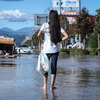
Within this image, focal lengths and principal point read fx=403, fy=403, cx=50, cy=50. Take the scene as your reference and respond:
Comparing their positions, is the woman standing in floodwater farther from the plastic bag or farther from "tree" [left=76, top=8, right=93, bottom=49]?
"tree" [left=76, top=8, right=93, bottom=49]

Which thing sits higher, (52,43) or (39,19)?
(39,19)

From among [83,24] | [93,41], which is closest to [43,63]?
[83,24]

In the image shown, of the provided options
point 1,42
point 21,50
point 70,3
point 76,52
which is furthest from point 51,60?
point 70,3

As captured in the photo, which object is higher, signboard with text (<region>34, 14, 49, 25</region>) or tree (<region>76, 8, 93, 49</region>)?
signboard with text (<region>34, 14, 49, 25</region>)

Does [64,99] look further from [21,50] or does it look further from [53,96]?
[21,50]

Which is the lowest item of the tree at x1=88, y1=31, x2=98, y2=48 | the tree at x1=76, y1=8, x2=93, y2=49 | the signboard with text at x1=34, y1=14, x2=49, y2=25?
the tree at x1=88, y1=31, x2=98, y2=48

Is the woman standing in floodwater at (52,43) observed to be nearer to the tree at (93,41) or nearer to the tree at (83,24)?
the tree at (83,24)

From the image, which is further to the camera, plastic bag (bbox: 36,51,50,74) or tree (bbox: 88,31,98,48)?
tree (bbox: 88,31,98,48)

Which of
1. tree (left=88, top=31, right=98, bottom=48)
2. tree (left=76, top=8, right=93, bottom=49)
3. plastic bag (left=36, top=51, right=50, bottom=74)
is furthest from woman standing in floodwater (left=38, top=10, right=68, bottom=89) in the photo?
tree (left=88, top=31, right=98, bottom=48)

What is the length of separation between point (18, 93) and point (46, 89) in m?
0.98

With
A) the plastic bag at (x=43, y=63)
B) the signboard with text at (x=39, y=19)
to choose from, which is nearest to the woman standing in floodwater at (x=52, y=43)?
the plastic bag at (x=43, y=63)

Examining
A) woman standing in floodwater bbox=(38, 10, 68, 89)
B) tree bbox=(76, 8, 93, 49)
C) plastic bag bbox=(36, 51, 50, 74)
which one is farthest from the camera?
tree bbox=(76, 8, 93, 49)

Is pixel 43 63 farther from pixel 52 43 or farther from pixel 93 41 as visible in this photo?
pixel 93 41

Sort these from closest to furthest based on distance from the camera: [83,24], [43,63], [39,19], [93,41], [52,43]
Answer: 1. [43,63]
2. [52,43]
3. [83,24]
4. [93,41]
5. [39,19]
